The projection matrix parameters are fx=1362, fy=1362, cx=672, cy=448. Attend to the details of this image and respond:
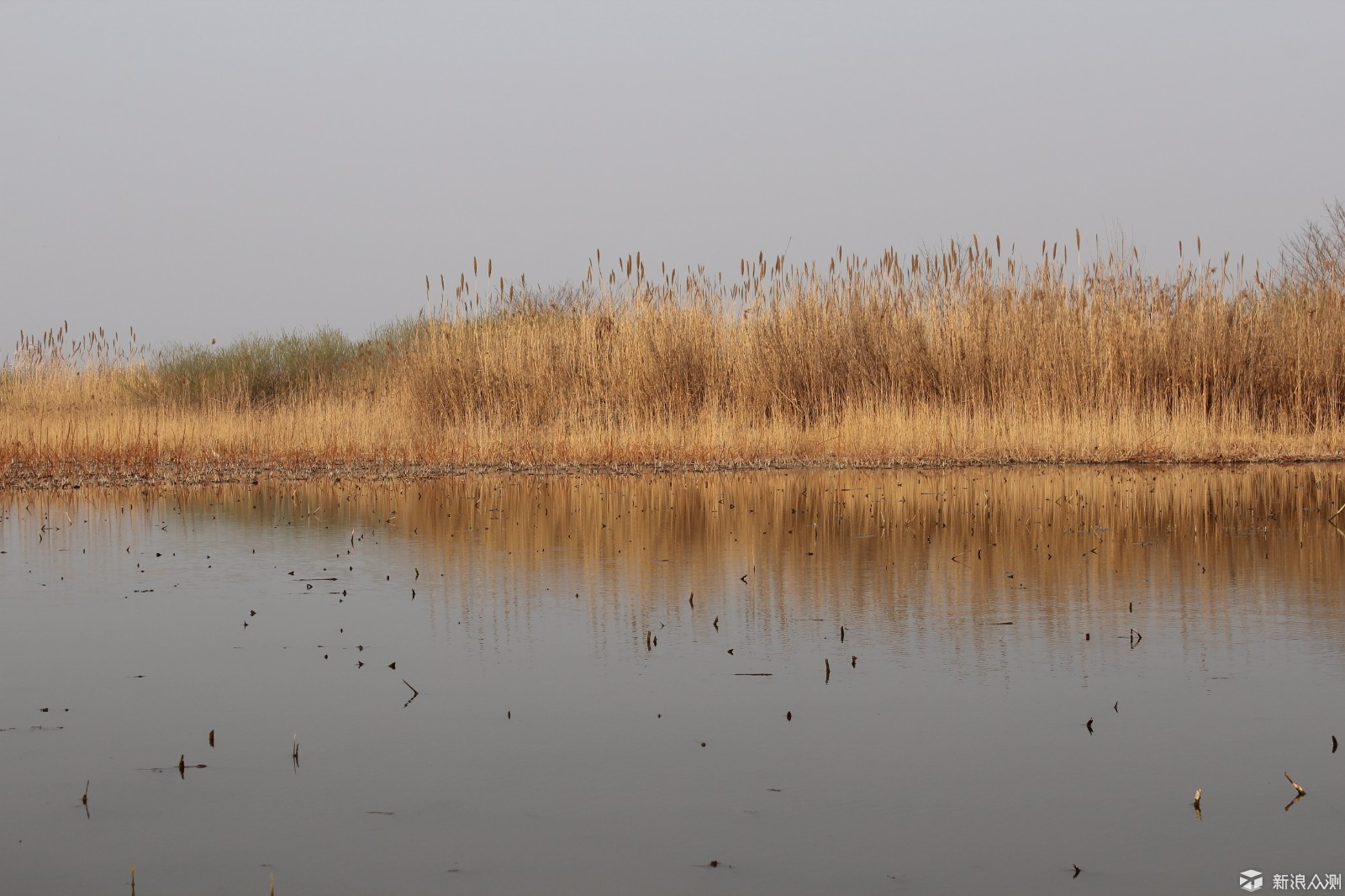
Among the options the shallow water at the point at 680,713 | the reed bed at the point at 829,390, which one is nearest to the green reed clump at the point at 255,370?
the reed bed at the point at 829,390

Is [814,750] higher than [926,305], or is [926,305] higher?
[926,305]

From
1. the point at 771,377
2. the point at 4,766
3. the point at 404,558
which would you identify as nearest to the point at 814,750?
the point at 4,766

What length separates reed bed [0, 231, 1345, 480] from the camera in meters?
16.8

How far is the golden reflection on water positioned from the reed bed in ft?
6.71

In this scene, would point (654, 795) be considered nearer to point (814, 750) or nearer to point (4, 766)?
point (814, 750)

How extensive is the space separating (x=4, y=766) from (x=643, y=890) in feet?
7.39

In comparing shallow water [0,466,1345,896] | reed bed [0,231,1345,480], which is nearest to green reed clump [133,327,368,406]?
reed bed [0,231,1345,480]

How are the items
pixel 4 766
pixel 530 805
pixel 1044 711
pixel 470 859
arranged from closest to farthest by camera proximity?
pixel 470 859
pixel 530 805
pixel 4 766
pixel 1044 711

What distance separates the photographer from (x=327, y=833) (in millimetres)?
3615

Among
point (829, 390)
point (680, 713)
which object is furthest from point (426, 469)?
point (680, 713)

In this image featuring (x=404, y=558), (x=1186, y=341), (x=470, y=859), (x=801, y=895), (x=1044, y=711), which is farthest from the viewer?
(x=1186, y=341)

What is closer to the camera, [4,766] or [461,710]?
[4,766]

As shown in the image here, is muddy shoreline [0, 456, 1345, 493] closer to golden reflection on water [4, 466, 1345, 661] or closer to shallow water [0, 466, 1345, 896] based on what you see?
golden reflection on water [4, 466, 1345, 661]

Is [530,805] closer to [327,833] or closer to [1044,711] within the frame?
[327,833]
